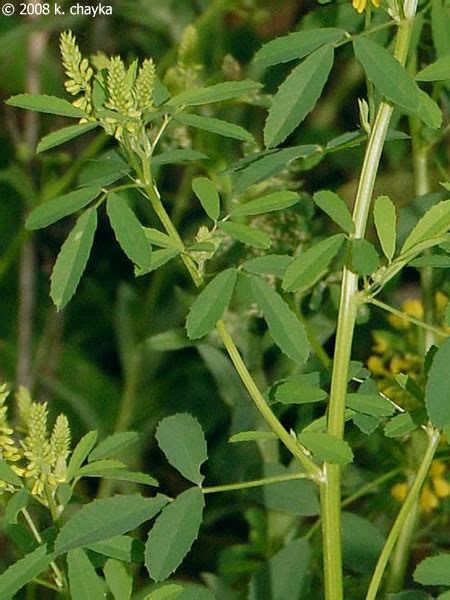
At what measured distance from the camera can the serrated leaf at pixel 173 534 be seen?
0.62 metres

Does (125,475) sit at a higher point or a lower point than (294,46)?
lower

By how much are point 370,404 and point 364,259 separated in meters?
0.10

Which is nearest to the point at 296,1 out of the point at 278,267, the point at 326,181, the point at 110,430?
the point at 326,181

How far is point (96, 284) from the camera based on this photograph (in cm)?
186

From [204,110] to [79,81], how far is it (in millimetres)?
665

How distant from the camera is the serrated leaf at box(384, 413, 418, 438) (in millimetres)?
677

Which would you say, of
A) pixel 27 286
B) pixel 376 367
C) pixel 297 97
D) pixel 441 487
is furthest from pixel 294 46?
pixel 27 286

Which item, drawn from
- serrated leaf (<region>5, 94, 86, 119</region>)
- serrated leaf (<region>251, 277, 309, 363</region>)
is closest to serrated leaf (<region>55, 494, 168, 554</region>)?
serrated leaf (<region>251, 277, 309, 363</region>)

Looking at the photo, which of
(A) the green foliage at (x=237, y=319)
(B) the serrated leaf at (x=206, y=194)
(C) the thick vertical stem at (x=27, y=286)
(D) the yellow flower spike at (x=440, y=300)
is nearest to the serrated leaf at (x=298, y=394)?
(A) the green foliage at (x=237, y=319)

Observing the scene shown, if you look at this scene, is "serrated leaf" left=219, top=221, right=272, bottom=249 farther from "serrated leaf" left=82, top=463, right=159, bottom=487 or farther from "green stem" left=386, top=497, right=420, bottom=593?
"green stem" left=386, top=497, right=420, bottom=593

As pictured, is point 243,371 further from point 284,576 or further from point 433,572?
→ point 284,576

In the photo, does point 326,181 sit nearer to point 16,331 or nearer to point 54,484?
point 16,331

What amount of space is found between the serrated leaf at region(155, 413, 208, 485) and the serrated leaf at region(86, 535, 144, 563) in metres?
0.05

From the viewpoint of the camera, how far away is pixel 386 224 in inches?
26.3
